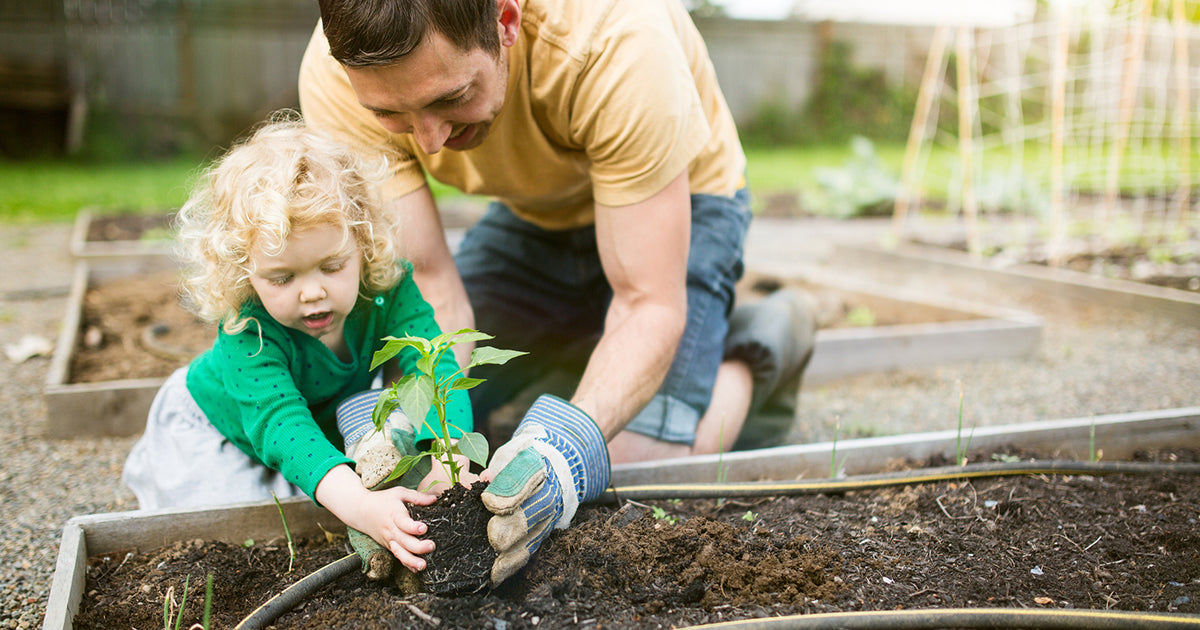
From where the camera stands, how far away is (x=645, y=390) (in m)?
1.84

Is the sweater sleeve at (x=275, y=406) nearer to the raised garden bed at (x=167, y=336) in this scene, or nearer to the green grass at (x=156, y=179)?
the raised garden bed at (x=167, y=336)

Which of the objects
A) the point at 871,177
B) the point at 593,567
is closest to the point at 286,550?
the point at 593,567

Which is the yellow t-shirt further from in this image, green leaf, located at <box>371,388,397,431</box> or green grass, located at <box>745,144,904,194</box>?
green grass, located at <box>745,144,904,194</box>

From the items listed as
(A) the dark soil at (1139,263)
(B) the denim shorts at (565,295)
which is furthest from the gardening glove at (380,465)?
(A) the dark soil at (1139,263)

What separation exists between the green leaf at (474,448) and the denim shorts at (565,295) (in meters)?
0.91

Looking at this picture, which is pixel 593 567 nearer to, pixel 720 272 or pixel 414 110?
pixel 414 110

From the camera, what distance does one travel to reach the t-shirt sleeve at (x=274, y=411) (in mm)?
1498

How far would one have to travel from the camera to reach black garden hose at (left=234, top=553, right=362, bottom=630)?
1.34 metres

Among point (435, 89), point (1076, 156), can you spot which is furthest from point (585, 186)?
point (1076, 156)

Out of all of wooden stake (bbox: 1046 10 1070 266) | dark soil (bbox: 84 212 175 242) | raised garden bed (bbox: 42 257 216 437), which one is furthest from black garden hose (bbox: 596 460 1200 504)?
dark soil (bbox: 84 212 175 242)

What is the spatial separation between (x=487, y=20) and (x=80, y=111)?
950 centimetres

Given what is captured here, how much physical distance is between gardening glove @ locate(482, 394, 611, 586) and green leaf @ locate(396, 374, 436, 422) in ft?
0.69

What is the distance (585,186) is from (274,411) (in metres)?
1.10

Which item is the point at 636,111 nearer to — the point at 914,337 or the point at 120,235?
the point at 914,337
